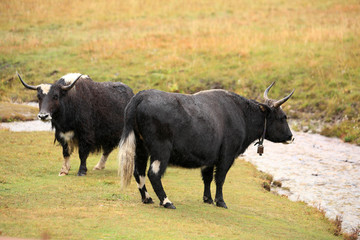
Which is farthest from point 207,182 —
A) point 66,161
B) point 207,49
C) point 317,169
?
point 207,49

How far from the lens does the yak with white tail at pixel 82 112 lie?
10398mm

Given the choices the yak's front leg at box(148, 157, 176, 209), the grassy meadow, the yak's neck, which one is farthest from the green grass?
the yak's neck

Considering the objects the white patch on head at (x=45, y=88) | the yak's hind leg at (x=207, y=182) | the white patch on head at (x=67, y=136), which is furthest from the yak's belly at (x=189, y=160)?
the white patch on head at (x=45, y=88)

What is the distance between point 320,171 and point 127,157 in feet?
23.0

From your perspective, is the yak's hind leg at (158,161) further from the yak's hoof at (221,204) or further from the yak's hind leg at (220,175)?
the yak's hoof at (221,204)

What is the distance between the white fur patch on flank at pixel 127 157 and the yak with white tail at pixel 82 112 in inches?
114

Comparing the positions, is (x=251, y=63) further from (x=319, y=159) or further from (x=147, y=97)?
(x=147, y=97)

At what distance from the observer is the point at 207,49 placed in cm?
2475

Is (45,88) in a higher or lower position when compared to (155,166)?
higher

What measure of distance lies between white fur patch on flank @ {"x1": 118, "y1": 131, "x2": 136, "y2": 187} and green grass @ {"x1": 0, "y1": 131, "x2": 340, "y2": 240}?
43cm

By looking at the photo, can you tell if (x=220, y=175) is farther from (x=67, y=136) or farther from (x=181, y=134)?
(x=67, y=136)

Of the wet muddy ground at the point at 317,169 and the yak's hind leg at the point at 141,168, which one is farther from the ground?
the yak's hind leg at the point at 141,168

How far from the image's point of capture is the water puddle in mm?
10525

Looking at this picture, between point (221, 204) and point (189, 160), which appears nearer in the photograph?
point (189, 160)
